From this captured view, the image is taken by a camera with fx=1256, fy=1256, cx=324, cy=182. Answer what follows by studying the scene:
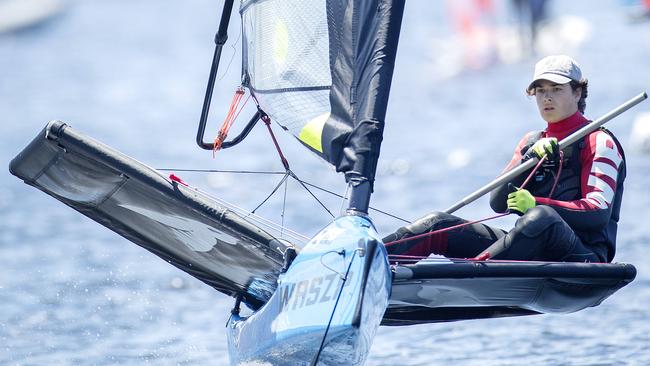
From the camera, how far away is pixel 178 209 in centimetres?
436

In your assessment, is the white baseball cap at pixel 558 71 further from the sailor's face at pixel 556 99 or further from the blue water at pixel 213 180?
the blue water at pixel 213 180

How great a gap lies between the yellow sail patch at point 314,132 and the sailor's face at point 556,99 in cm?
78

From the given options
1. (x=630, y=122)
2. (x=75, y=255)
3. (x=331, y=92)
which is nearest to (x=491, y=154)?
(x=630, y=122)

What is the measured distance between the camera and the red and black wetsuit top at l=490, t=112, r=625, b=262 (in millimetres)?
4285

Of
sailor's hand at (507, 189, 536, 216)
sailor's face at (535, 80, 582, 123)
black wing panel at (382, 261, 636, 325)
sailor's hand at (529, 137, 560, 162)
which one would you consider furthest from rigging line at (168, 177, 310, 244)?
sailor's face at (535, 80, 582, 123)

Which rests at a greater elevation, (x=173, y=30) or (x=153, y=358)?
(x=173, y=30)

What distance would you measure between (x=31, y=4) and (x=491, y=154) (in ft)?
55.6

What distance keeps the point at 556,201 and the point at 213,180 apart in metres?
6.58

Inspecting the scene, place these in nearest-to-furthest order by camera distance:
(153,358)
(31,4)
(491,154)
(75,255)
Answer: (153,358)
(75,255)
(491,154)
(31,4)

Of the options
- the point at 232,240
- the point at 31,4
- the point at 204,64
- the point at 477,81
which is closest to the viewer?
the point at 232,240

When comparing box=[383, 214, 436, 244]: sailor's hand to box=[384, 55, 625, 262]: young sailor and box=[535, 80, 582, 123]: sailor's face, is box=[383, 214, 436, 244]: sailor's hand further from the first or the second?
box=[535, 80, 582, 123]: sailor's face

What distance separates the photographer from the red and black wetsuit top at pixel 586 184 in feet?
14.1

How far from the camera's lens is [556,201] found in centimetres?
430

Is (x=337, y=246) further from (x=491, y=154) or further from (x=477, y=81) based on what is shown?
(x=477, y=81)
